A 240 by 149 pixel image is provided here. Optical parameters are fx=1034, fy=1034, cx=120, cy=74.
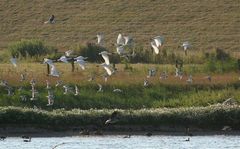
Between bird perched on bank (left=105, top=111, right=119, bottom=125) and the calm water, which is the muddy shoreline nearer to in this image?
the calm water

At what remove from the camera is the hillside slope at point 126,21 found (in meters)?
68.6

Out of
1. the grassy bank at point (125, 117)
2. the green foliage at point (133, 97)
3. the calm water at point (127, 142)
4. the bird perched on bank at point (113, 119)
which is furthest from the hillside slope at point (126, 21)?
the calm water at point (127, 142)

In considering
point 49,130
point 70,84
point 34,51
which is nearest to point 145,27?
point 34,51

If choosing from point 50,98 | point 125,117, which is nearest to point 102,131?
point 125,117

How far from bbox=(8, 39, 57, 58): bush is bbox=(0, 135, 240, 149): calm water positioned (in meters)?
25.0

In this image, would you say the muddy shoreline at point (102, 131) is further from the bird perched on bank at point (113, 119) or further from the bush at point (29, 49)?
the bush at point (29, 49)

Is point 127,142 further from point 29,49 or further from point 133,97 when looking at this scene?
point 29,49

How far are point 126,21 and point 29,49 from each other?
14078mm

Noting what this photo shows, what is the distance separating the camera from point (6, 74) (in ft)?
143

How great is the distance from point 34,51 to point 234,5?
19.9 m

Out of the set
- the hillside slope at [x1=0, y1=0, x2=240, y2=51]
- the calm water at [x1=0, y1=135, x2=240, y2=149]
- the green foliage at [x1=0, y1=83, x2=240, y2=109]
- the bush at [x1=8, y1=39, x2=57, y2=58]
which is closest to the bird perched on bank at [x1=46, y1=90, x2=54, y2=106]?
the green foliage at [x1=0, y1=83, x2=240, y2=109]

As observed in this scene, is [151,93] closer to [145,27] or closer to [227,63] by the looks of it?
[227,63]

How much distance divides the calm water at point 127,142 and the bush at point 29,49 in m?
25.0

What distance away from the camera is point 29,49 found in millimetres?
60219
